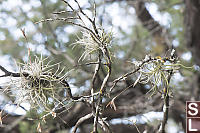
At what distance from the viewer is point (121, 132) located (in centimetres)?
94

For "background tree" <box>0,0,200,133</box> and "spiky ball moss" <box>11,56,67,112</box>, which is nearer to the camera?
"spiky ball moss" <box>11,56,67,112</box>

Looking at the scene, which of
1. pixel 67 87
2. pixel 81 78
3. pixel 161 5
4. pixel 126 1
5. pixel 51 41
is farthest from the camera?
pixel 126 1

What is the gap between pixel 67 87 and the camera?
10.7 inches

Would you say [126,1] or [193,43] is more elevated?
[126,1]

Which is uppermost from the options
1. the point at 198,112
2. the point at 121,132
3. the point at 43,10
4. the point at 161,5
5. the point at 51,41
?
the point at 161,5

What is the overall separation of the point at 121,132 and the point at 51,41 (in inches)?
15.5

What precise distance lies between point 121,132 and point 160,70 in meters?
0.69

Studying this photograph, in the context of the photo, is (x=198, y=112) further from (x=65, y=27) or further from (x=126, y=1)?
(x=126, y=1)

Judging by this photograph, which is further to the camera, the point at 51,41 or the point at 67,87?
the point at 51,41

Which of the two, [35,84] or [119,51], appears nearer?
[35,84]

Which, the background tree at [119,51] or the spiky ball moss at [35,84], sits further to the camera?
the background tree at [119,51]

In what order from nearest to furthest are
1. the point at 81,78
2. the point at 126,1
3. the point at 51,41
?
the point at 81,78 < the point at 51,41 < the point at 126,1

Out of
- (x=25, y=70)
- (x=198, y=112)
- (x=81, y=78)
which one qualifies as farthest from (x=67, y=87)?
(x=81, y=78)

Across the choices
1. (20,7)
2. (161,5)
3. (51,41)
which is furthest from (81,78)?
(161,5)
